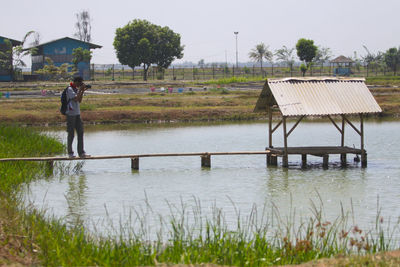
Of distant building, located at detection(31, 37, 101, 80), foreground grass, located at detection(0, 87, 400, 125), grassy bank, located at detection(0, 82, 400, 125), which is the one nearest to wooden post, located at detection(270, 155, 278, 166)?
foreground grass, located at detection(0, 87, 400, 125)

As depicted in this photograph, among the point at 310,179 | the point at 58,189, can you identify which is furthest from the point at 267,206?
the point at 58,189

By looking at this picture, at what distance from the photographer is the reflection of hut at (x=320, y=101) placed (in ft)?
63.1

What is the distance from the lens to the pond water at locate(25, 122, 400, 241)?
1309 cm

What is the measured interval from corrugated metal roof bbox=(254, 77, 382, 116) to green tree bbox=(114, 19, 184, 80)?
6426 centimetres

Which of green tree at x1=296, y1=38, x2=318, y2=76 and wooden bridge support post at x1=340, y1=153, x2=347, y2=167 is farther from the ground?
green tree at x1=296, y1=38, x2=318, y2=76

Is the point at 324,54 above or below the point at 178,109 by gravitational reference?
above

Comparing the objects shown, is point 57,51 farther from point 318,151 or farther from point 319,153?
point 319,153

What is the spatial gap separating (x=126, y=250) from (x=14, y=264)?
129 centimetres

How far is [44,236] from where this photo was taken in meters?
8.80

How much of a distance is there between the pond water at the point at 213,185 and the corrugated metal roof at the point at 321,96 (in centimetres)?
173

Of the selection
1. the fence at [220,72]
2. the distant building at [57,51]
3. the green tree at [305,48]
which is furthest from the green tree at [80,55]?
the green tree at [305,48]

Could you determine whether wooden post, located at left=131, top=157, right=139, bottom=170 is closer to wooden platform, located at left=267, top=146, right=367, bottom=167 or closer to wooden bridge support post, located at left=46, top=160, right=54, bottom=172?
wooden bridge support post, located at left=46, top=160, right=54, bottom=172

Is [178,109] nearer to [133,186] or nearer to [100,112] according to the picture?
[100,112]

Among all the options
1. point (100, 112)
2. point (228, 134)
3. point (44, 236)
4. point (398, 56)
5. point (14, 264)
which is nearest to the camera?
point (14, 264)
